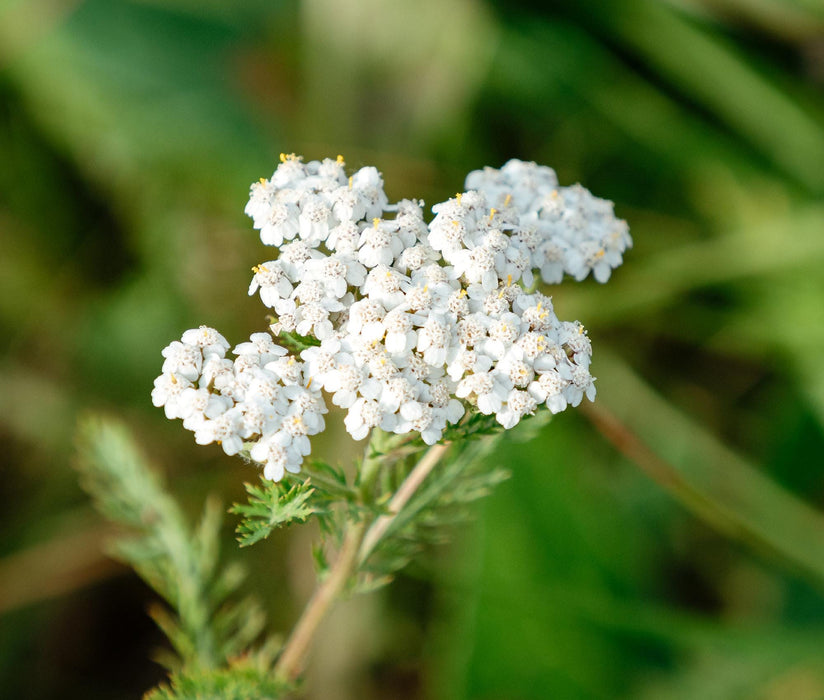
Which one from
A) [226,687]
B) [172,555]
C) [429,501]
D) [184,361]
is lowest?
[226,687]

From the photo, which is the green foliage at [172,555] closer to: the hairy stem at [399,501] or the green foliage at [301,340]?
the hairy stem at [399,501]

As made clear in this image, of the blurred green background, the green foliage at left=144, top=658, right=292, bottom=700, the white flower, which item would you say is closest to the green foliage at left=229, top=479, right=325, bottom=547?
the white flower

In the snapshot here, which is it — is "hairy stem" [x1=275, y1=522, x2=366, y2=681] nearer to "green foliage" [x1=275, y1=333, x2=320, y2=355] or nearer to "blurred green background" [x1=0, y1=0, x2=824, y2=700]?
"green foliage" [x1=275, y1=333, x2=320, y2=355]

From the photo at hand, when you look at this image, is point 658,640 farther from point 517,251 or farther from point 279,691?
point 517,251

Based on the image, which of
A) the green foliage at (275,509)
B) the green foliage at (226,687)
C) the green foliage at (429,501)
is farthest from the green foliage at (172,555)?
the green foliage at (275,509)

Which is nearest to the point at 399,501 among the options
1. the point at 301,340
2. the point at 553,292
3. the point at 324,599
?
the point at 324,599

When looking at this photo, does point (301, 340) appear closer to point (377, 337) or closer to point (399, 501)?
point (377, 337)

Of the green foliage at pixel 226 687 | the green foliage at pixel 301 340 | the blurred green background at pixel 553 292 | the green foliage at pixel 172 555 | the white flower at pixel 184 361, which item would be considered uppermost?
the blurred green background at pixel 553 292
